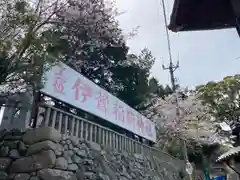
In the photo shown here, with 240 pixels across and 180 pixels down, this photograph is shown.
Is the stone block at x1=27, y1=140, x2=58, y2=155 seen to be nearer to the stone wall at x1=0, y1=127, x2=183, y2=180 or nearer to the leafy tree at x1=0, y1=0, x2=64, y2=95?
the stone wall at x1=0, y1=127, x2=183, y2=180

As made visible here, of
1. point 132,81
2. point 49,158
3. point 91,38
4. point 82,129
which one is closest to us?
point 49,158

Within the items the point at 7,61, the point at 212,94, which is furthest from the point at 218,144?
the point at 7,61

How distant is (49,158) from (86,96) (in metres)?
2.05

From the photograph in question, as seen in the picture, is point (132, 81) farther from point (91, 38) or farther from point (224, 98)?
point (224, 98)

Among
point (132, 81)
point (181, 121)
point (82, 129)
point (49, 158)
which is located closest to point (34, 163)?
point (49, 158)

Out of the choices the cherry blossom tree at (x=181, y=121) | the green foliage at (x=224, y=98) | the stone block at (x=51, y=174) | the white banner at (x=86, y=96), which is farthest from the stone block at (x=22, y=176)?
the green foliage at (x=224, y=98)

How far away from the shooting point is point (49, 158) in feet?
12.8

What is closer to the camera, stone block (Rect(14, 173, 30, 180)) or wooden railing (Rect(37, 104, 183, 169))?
stone block (Rect(14, 173, 30, 180))

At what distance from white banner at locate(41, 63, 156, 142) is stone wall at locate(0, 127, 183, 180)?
837 mm

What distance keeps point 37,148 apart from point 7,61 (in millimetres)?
1537

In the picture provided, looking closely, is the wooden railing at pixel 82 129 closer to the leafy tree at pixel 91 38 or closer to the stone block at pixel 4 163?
the stone block at pixel 4 163

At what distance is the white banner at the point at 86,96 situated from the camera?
15.4 ft

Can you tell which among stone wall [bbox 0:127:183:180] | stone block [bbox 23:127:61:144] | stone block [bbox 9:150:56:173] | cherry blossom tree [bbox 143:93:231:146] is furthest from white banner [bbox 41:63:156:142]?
cherry blossom tree [bbox 143:93:231:146]

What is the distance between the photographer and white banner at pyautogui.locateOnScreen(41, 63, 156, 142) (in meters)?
4.71
